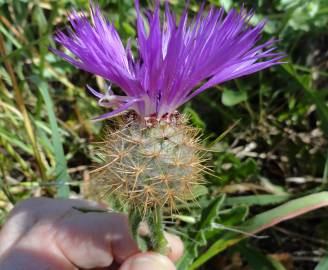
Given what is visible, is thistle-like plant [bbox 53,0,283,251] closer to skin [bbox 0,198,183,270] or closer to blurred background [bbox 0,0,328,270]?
skin [bbox 0,198,183,270]

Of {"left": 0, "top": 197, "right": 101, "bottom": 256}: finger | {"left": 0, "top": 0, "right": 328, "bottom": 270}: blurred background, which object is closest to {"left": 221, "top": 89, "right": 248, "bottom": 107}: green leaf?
{"left": 0, "top": 0, "right": 328, "bottom": 270}: blurred background

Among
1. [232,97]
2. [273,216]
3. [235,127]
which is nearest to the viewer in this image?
[273,216]

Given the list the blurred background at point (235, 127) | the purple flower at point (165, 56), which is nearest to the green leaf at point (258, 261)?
the blurred background at point (235, 127)

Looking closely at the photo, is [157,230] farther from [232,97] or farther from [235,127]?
[235,127]

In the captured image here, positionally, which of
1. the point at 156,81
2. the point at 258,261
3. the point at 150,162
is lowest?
the point at 258,261

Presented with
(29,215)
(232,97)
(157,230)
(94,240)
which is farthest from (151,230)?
(232,97)

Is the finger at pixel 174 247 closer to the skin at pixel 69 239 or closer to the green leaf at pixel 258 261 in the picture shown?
the skin at pixel 69 239
